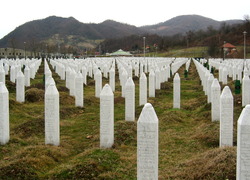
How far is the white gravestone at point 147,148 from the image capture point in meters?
6.14

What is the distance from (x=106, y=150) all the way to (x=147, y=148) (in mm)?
2782

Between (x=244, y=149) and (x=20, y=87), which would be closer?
Answer: (x=244, y=149)

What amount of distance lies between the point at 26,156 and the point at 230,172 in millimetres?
4371

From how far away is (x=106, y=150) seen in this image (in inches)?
345

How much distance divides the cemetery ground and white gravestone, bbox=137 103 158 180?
3.30ft

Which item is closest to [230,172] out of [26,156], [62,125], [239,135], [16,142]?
[239,135]

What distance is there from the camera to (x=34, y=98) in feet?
56.6

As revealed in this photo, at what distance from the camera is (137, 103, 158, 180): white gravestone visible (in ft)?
20.1

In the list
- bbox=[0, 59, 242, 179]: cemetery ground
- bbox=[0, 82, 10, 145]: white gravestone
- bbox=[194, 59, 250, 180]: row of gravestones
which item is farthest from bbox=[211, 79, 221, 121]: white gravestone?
bbox=[0, 82, 10, 145]: white gravestone

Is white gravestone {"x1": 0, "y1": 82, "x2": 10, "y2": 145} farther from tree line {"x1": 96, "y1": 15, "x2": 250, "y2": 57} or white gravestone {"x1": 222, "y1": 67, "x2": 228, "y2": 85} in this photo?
tree line {"x1": 96, "y1": 15, "x2": 250, "y2": 57}

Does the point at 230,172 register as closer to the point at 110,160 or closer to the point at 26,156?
the point at 110,160

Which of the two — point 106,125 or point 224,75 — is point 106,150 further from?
point 224,75

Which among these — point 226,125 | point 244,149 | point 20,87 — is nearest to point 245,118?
point 244,149

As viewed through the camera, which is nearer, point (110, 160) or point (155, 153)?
point (155, 153)
